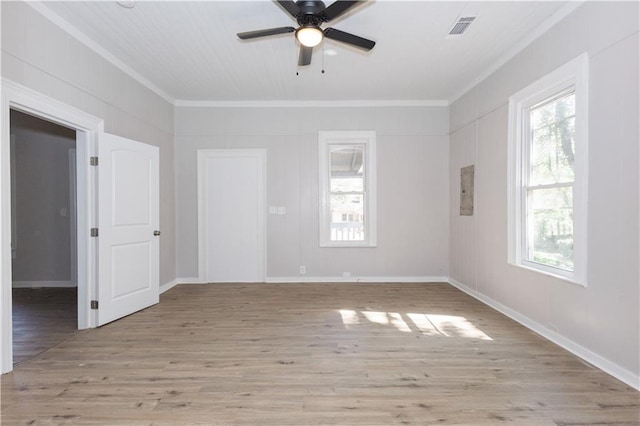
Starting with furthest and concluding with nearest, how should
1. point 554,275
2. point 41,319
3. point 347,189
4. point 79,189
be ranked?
point 347,189 → point 41,319 → point 79,189 → point 554,275

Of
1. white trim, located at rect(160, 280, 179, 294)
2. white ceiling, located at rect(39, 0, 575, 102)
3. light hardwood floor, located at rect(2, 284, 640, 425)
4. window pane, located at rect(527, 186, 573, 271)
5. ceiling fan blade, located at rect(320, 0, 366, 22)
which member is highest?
white ceiling, located at rect(39, 0, 575, 102)

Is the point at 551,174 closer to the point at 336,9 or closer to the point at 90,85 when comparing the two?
the point at 336,9

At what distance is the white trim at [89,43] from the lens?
265cm

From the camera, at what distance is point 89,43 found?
3186mm

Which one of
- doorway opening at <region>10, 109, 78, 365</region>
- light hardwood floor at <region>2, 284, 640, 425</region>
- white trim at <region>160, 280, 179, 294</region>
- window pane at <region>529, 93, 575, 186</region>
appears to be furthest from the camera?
doorway opening at <region>10, 109, 78, 365</region>

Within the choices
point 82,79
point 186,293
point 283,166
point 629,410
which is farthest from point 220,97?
point 629,410

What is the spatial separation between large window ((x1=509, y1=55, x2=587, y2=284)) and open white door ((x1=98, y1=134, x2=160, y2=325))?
164 inches

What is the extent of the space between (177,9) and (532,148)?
360cm

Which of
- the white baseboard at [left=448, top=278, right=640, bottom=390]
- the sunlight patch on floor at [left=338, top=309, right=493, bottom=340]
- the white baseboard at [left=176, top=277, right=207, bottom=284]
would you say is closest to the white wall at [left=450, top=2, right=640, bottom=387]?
the white baseboard at [left=448, top=278, right=640, bottom=390]

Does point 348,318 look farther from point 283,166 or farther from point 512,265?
point 283,166

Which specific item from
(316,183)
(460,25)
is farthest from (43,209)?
(460,25)

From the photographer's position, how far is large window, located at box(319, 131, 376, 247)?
512cm

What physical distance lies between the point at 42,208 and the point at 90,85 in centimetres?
299

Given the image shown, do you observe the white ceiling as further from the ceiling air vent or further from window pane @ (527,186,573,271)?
window pane @ (527,186,573,271)
